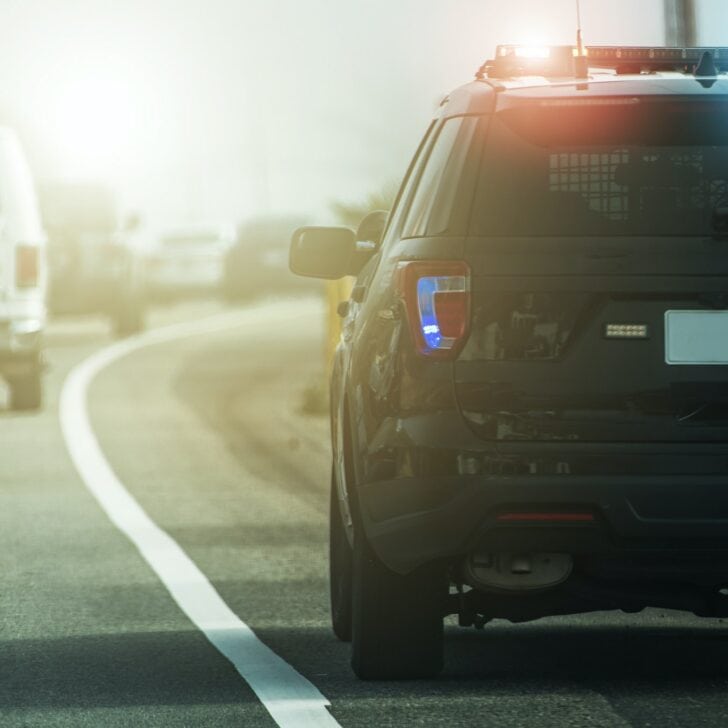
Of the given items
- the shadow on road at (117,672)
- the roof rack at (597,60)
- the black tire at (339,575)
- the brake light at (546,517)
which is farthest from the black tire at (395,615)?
the roof rack at (597,60)

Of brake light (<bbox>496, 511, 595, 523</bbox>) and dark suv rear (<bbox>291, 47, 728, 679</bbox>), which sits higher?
dark suv rear (<bbox>291, 47, 728, 679</bbox>)

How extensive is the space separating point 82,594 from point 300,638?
1547 millimetres

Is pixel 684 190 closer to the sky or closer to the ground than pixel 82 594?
closer to the sky

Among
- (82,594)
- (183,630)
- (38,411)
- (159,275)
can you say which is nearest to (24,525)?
(82,594)

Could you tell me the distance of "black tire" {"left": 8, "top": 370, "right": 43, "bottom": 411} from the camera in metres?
20.4

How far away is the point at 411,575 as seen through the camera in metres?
7.11

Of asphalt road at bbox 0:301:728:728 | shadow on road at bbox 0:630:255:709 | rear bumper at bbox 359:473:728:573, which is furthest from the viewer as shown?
shadow on road at bbox 0:630:255:709

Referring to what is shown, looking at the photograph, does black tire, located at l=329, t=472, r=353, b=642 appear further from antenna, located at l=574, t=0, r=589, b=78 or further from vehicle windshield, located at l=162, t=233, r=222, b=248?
vehicle windshield, located at l=162, t=233, r=222, b=248

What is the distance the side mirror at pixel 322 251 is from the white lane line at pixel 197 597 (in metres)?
1.31

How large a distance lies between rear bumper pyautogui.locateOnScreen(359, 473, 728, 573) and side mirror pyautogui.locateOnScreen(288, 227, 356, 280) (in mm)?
1809

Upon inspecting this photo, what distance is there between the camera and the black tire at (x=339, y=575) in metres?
8.05

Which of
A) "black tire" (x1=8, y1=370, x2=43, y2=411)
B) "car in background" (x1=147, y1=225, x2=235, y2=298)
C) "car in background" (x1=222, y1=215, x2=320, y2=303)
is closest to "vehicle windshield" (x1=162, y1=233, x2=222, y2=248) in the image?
"car in background" (x1=147, y1=225, x2=235, y2=298)

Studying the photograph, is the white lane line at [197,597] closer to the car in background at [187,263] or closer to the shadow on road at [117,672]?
the shadow on road at [117,672]

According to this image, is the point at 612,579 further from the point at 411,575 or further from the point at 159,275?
the point at 159,275
